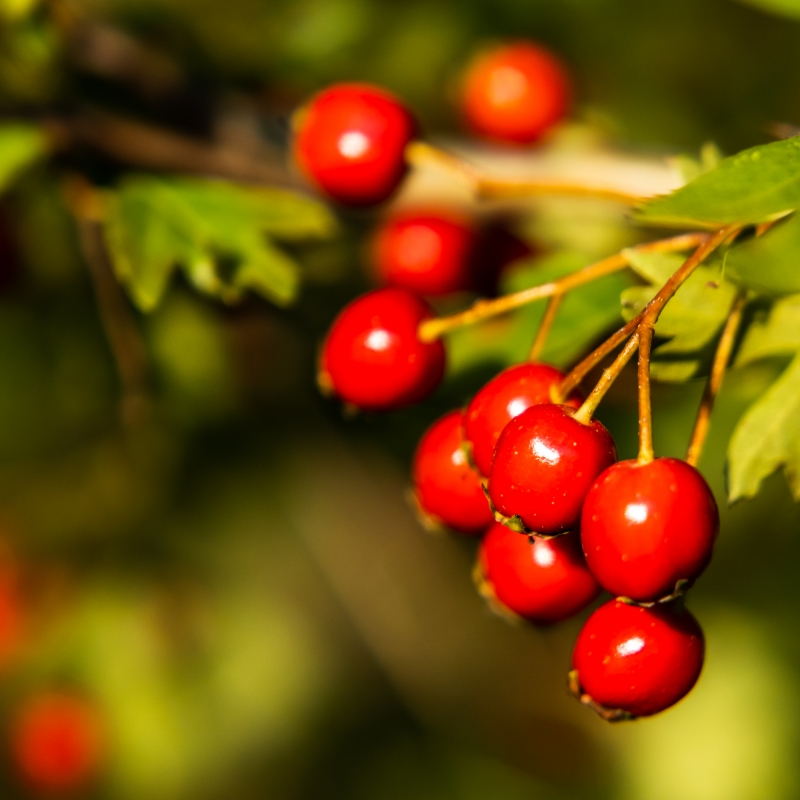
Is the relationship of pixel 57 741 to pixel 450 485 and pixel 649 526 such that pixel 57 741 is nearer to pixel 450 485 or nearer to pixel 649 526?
pixel 450 485

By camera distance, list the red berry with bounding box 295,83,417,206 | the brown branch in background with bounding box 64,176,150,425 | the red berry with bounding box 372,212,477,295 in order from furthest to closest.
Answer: the red berry with bounding box 372,212,477,295, the brown branch in background with bounding box 64,176,150,425, the red berry with bounding box 295,83,417,206

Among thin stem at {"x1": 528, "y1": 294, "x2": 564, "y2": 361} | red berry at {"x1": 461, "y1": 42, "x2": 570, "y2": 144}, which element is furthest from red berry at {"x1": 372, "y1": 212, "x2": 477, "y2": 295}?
thin stem at {"x1": 528, "y1": 294, "x2": 564, "y2": 361}

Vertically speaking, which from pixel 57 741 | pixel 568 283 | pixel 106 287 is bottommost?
pixel 568 283

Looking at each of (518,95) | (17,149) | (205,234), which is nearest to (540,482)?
(205,234)

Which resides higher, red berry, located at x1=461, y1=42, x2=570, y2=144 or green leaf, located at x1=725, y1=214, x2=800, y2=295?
red berry, located at x1=461, y1=42, x2=570, y2=144

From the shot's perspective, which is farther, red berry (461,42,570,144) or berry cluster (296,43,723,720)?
red berry (461,42,570,144)

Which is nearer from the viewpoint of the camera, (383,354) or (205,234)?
(383,354)

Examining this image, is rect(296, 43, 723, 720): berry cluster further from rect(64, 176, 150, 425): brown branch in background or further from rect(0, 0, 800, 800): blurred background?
rect(64, 176, 150, 425): brown branch in background
